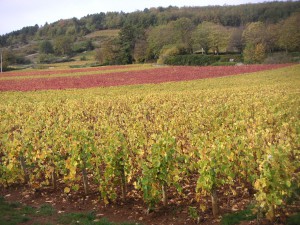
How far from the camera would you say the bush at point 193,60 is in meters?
65.4

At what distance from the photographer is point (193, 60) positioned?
218 ft

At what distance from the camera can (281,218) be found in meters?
6.23

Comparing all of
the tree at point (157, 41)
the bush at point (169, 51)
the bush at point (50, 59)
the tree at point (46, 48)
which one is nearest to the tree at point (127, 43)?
the tree at point (157, 41)

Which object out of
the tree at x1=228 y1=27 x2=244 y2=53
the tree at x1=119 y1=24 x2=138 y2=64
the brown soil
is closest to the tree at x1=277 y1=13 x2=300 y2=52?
the tree at x1=228 y1=27 x2=244 y2=53

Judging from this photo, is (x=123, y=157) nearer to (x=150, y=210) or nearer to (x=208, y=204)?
(x=150, y=210)

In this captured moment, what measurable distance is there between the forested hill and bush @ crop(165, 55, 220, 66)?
3969 cm

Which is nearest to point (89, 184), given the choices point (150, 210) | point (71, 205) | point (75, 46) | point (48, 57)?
point (71, 205)

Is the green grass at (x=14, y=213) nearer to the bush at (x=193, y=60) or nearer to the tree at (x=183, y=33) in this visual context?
the bush at (x=193, y=60)

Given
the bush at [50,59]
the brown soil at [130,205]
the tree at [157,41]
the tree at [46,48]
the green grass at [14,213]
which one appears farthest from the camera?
the tree at [46,48]

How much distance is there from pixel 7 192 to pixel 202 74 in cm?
3327

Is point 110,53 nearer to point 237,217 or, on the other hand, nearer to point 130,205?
point 130,205

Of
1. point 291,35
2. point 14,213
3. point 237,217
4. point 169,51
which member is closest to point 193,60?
point 169,51

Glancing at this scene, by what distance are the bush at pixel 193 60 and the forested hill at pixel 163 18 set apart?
130ft

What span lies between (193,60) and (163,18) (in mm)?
84556
